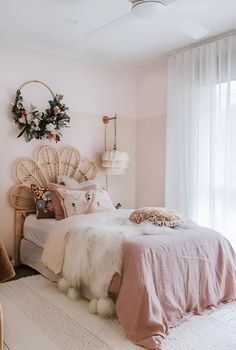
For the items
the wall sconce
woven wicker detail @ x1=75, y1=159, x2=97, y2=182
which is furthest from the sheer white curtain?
woven wicker detail @ x1=75, y1=159, x2=97, y2=182

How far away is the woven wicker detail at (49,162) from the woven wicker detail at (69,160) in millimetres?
82

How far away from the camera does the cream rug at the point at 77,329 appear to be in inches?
85.4

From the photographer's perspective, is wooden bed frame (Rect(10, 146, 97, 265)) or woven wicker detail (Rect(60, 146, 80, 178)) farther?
woven wicker detail (Rect(60, 146, 80, 178))

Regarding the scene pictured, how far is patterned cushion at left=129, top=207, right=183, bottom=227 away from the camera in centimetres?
287

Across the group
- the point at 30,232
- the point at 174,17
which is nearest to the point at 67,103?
the point at 30,232

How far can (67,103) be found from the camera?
13.9 ft

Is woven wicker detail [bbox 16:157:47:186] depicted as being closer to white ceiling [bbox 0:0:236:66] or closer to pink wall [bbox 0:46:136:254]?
pink wall [bbox 0:46:136:254]

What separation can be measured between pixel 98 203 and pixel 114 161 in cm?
89

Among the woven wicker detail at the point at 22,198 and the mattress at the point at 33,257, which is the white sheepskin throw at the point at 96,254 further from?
the woven wicker detail at the point at 22,198

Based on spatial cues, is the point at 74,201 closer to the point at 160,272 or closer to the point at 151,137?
the point at 160,272

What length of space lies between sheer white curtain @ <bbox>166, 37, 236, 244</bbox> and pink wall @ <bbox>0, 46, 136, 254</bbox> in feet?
2.95

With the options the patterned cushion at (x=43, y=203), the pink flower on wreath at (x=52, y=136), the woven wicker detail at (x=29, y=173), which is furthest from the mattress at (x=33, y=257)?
the pink flower on wreath at (x=52, y=136)

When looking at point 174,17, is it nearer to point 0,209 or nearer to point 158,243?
point 158,243

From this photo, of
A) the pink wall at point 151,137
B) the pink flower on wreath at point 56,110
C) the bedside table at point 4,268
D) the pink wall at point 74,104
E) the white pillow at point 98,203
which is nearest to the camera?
the bedside table at point 4,268
